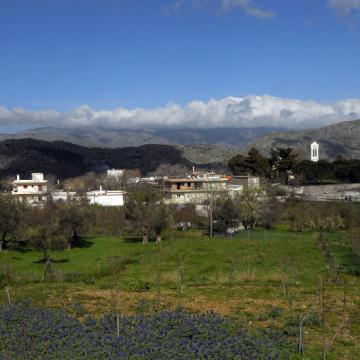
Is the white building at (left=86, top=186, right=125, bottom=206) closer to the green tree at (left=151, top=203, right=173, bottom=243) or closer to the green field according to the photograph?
the green tree at (left=151, top=203, right=173, bottom=243)

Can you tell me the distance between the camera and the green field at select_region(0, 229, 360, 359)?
949cm

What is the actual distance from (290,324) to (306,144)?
406 ft

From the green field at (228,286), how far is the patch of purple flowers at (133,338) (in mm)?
885

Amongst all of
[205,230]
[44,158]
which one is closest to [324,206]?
[205,230]

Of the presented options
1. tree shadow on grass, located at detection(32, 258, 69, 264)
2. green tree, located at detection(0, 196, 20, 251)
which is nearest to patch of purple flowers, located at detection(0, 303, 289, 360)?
tree shadow on grass, located at detection(32, 258, 69, 264)

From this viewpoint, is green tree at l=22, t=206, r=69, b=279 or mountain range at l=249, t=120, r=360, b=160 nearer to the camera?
green tree at l=22, t=206, r=69, b=279

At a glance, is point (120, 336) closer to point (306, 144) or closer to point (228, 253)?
point (228, 253)

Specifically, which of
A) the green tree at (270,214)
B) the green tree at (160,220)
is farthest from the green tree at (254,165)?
the green tree at (160,220)

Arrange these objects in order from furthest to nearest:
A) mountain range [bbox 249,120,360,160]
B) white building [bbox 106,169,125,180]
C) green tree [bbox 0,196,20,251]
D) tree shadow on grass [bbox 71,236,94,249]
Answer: mountain range [bbox 249,120,360,160], white building [bbox 106,169,125,180], tree shadow on grass [bbox 71,236,94,249], green tree [bbox 0,196,20,251]

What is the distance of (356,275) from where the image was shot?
53.6ft

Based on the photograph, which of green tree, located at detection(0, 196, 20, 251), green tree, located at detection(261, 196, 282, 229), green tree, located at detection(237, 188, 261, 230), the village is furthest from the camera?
the village

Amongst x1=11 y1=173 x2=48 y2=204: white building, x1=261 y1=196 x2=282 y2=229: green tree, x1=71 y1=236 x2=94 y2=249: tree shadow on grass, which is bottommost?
x1=71 y1=236 x2=94 y2=249: tree shadow on grass

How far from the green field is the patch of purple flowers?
2.90 ft

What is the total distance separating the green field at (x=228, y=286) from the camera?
9492mm
